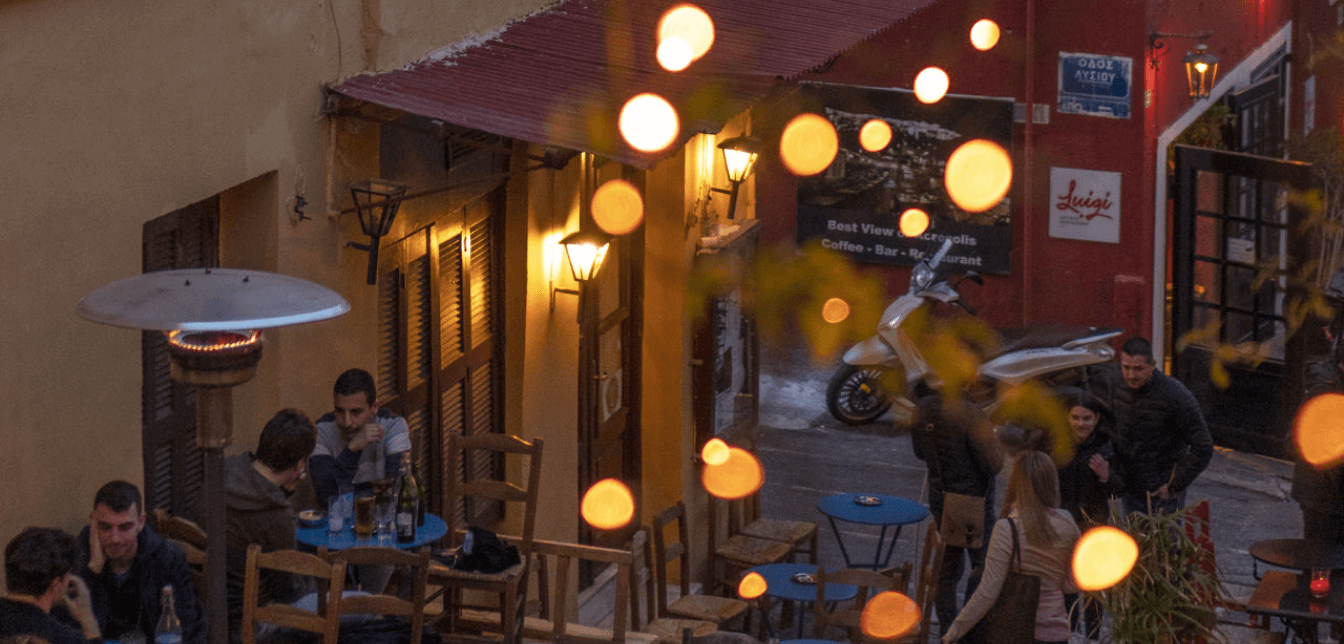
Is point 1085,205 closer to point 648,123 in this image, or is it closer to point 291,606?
point 648,123

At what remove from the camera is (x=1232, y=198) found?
13328 millimetres

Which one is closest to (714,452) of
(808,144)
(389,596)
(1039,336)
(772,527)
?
(772,527)

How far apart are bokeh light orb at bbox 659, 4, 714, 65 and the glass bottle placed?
14.6ft

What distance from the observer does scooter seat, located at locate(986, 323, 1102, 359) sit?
43.9 feet

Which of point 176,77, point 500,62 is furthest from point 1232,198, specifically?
point 176,77

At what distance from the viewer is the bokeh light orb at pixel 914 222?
640 inches

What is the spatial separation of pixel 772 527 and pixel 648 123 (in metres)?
3.87

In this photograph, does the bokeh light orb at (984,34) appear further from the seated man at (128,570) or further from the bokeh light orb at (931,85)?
the seated man at (128,570)

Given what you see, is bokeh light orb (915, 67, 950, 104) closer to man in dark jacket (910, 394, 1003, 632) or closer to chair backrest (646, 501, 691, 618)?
man in dark jacket (910, 394, 1003, 632)

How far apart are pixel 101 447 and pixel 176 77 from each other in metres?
1.34

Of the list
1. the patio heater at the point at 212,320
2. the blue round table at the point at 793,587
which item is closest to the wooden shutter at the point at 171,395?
the patio heater at the point at 212,320

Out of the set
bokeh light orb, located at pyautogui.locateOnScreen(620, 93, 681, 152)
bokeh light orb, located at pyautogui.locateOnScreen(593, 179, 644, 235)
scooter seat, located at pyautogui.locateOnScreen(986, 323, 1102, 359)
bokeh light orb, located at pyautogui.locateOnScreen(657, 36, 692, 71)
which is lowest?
scooter seat, located at pyautogui.locateOnScreen(986, 323, 1102, 359)

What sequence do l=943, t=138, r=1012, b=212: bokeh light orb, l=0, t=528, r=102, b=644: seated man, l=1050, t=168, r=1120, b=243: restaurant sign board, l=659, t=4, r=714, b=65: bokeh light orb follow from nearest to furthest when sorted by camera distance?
1. l=0, t=528, r=102, b=644: seated man
2. l=659, t=4, r=714, b=65: bokeh light orb
3. l=1050, t=168, r=1120, b=243: restaurant sign board
4. l=943, t=138, r=1012, b=212: bokeh light orb

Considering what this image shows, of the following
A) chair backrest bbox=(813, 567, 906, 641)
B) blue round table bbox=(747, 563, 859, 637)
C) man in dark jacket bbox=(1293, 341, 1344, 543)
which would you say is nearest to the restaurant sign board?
man in dark jacket bbox=(1293, 341, 1344, 543)
